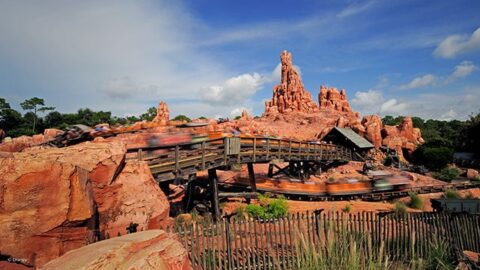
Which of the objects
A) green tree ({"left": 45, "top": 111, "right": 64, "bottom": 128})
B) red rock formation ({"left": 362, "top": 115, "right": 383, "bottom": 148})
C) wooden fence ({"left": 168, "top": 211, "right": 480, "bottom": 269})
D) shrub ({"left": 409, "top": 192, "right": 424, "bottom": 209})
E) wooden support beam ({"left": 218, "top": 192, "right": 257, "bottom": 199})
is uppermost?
green tree ({"left": 45, "top": 111, "right": 64, "bottom": 128})

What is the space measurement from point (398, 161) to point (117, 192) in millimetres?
38656

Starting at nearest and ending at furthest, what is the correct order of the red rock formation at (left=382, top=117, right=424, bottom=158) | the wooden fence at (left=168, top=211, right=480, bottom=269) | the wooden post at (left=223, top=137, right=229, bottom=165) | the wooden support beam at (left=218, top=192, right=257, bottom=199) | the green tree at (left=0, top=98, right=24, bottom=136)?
the wooden fence at (left=168, top=211, right=480, bottom=269)
the wooden post at (left=223, top=137, right=229, bottom=165)
the wooden support beam at (left=218, top=192, right=257, bottom=199)
the red rock formation at (left=382, top=117, right=424, bottom=158)
the green tree at (left=0, top=98, right=24, bottom=136)

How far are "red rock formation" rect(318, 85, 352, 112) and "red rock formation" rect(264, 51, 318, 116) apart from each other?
9.17 feet

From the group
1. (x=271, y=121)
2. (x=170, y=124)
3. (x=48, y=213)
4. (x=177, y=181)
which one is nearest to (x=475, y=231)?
(x=177, y=181)

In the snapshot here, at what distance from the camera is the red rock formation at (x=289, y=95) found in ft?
267

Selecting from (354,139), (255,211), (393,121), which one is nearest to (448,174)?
(354,139)

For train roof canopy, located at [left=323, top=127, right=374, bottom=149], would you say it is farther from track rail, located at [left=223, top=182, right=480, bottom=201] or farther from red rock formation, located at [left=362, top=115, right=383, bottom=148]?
track rail, located at [left=223, top=182, right=480, bottom=201]

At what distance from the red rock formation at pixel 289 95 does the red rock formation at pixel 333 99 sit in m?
2.80

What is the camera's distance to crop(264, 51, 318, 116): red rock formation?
3201 inches

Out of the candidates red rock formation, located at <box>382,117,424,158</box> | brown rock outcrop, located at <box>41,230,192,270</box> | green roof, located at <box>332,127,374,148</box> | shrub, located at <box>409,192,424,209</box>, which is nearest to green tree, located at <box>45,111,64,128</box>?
green roof, located at <box>332,127,374,148</box>

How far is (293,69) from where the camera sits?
89312 mm

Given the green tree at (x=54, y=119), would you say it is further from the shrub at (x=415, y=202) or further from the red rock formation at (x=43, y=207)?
the red rock formation at (x=43, y=207)

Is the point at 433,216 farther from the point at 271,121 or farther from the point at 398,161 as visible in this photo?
the point at 271,121

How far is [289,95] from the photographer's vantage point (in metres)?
84.6
